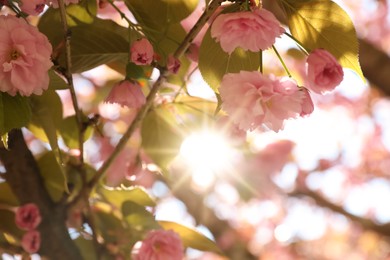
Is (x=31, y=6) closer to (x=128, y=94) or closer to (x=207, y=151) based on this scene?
(x=128, y=94)

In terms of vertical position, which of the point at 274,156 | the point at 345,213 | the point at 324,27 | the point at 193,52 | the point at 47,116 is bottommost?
the point at 345,213

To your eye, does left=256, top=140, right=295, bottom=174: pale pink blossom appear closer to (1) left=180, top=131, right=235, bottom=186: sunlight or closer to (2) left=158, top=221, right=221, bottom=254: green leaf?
(1) left=180, top=131, right=235, bottom=186: sunlight

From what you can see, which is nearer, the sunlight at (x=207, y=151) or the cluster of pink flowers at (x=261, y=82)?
the cluster of pink flowers at (x=261, y=82)

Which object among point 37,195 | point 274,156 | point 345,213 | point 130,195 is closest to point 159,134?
point 130,195

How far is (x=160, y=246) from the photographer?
0.91 m

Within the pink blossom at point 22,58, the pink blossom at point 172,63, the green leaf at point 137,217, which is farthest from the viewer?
the green leaf at point 137,217

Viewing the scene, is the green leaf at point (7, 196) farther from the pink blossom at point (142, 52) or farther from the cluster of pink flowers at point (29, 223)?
the pink blossom at point (142, 52)

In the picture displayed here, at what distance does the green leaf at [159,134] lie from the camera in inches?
39.4

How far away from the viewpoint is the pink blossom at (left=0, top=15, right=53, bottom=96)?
641 mm

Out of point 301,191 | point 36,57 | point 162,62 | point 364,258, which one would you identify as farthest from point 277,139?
point 364,258

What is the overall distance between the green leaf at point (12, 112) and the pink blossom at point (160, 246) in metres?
0.33

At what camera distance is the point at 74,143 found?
1008 millimetres

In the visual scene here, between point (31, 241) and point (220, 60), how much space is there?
0.48 m

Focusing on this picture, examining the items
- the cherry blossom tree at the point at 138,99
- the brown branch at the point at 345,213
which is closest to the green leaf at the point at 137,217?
the cherry blossom tree at the point at 138,99
